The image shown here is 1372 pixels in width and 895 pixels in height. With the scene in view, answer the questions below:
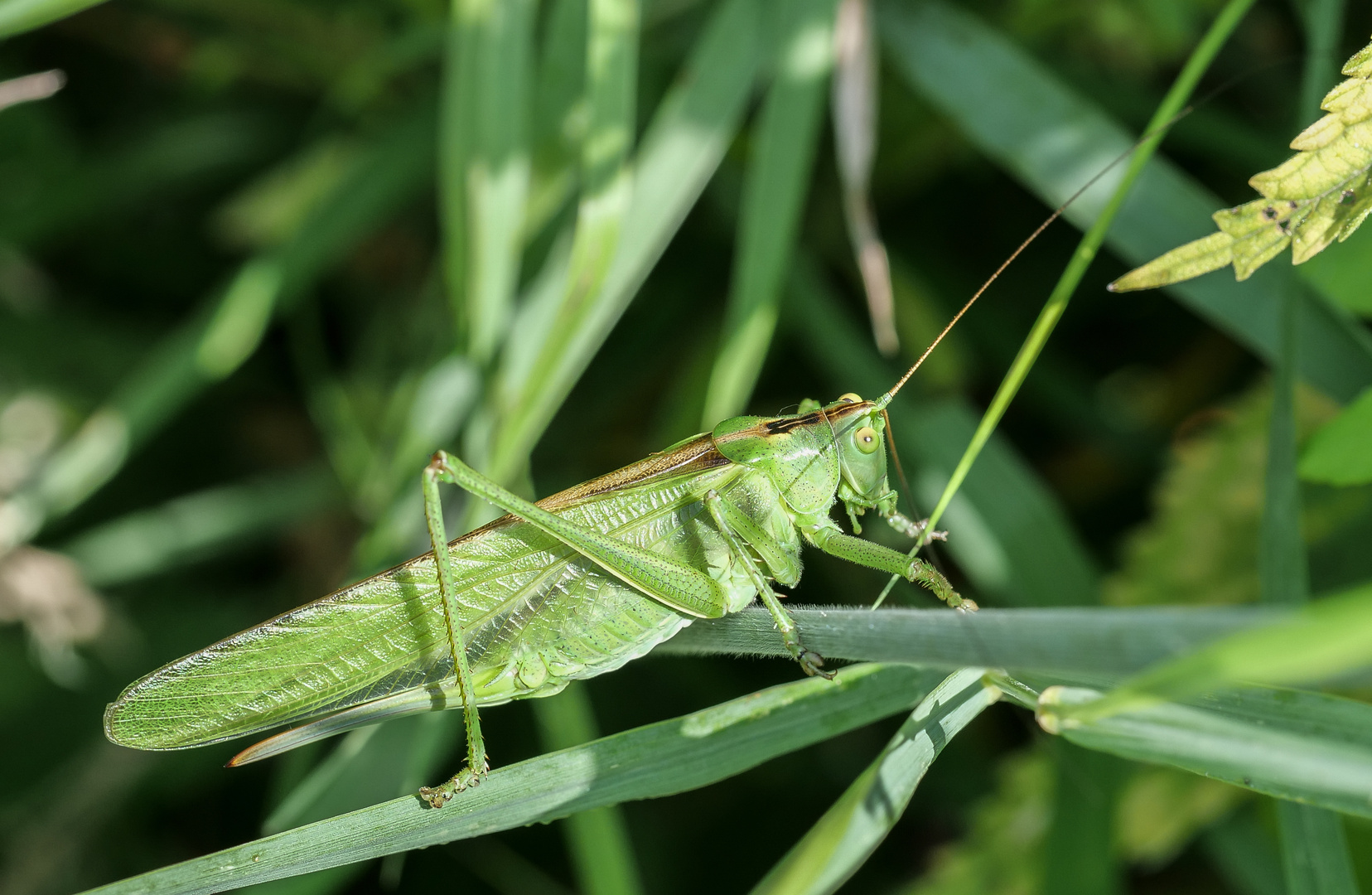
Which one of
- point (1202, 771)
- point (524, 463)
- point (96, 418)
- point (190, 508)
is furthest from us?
point (190, 508)

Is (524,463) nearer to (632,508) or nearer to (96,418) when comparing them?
(632,508)

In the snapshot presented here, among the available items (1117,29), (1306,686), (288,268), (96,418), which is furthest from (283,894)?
(1117,29)

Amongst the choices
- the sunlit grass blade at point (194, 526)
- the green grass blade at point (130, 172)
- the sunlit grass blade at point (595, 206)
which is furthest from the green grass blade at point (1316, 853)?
the green grass blade at point (130, 172)

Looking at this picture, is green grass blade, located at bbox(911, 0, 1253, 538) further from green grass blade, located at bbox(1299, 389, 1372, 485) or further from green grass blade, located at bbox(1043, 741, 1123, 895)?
green grass blade, located at bbox(1043, 741, 1123, 895)

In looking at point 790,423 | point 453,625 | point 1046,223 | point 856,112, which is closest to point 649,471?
point 790,423

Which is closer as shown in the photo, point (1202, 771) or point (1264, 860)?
point (1202, 771)

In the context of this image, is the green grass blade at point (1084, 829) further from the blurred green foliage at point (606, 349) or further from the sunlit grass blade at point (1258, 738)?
the sunlit grass blade at point (1258, 738)
